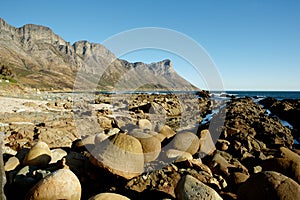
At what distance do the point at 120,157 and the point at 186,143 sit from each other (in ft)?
9.08

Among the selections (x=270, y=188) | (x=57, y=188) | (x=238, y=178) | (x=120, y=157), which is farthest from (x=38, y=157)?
(x=270, y=188)

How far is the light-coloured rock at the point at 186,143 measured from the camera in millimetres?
6797

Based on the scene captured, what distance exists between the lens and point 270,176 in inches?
161

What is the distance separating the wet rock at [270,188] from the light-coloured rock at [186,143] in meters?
2.60

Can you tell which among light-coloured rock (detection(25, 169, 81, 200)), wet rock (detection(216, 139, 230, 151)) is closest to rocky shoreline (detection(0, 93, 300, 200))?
light-coloured rock (detection(25, 169, 81, 200))

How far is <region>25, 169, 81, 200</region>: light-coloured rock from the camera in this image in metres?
3.90

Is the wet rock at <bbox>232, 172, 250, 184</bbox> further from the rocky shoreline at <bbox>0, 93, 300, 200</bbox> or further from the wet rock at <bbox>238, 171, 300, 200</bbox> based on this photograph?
the wet rock at <bbox>238, 171, 300, 200</bbox>

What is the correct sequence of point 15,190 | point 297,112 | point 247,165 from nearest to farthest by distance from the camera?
point 15,190
point 247,165
point 297,112

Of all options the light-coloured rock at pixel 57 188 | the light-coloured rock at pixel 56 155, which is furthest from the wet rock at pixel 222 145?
the light-coloured rock at pixel 57 188

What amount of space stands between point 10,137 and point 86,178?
4.83m

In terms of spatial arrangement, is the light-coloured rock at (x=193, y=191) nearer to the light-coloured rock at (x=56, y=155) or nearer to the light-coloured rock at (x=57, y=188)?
the light-coloured rock at (x=57, y=188)

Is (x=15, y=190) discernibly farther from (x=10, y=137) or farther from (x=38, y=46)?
(x=38, y=46)

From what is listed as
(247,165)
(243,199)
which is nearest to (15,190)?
(243,199)

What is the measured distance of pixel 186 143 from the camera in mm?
6941
